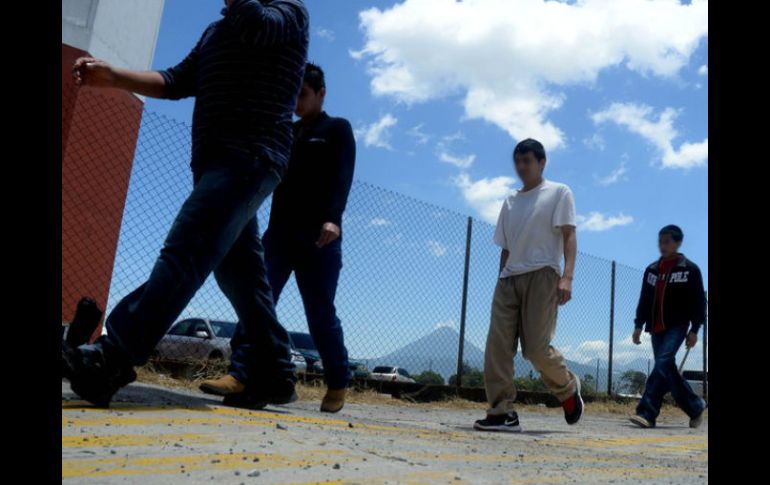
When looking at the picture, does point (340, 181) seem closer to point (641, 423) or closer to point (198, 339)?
point (641, 423)

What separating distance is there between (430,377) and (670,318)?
10.3ft

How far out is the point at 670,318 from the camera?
20.1ft

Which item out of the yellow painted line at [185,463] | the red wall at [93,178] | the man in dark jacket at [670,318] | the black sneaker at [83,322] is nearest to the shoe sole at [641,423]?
the man in dark jacket at [670,318]

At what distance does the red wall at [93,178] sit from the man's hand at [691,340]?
5200mm

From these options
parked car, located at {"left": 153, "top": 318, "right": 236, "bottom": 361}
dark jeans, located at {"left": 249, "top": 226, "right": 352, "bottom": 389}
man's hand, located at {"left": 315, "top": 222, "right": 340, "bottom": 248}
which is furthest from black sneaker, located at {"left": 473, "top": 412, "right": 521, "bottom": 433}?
parked car, located at {"left": 153, "top": 318, "right": 236, "bottom": 361}

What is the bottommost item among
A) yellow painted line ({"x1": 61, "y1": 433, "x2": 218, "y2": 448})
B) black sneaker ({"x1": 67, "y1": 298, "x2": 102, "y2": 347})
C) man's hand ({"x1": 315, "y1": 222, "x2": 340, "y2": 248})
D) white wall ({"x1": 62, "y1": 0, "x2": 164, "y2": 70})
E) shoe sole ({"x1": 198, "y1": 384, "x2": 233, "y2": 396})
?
yellow painted line ({"x1": 61, "y1": 433, "x2": 218, "y2": 448})

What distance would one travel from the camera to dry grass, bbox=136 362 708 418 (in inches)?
195

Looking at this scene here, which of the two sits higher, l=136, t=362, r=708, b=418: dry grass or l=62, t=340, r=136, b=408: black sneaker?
l=62, t=340, r=136, b=408: black sneaker

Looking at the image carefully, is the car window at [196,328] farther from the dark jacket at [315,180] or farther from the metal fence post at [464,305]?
the dark jacket at [315,180]

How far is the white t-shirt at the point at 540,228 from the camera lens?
444cm

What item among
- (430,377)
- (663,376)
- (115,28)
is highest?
(115,28)

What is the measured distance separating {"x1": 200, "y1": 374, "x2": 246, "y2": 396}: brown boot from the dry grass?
1.38m

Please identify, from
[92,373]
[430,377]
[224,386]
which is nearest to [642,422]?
[430,377]

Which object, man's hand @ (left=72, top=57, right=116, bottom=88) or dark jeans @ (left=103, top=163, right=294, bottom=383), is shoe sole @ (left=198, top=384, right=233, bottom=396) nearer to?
dark jeans @ (left=103, top=163, right=294, bottom=383)
